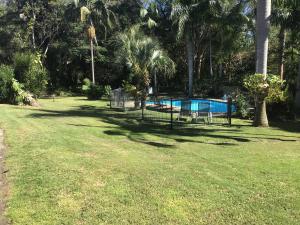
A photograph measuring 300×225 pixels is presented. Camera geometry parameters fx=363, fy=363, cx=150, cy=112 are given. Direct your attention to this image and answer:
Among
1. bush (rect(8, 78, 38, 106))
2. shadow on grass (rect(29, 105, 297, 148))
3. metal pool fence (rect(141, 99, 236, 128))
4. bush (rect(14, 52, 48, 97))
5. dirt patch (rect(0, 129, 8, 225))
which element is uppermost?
bush (rect(14, 52, 48, 97))

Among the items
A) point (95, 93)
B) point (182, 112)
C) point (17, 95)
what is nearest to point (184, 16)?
point (95, 93)

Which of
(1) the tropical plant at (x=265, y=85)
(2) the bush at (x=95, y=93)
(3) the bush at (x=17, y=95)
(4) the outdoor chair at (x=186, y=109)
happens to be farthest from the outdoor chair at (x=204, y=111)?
(2) the bush at (x=95, y=93)

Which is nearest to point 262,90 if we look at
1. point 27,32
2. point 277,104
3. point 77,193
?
point 277,104

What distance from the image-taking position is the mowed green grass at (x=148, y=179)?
4.83 m

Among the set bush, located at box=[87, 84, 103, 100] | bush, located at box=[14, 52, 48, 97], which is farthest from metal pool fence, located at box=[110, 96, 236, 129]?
bush, located at box=[87, 84, 103, 100]

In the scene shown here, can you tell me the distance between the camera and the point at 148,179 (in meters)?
6.21

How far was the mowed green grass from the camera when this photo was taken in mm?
4832

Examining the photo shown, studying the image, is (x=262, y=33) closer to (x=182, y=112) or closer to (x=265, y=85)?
(x=265, y=85)

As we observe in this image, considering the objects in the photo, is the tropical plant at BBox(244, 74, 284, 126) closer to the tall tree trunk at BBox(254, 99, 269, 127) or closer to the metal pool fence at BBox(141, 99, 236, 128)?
the tall tree trunk at BBox(254, 99, 269, 127)

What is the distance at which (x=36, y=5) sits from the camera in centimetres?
3791

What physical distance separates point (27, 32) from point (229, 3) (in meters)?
21.6

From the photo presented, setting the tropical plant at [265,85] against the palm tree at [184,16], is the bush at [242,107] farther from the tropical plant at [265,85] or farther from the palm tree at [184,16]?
the palm tree at [184,16]

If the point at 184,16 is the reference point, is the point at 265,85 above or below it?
below

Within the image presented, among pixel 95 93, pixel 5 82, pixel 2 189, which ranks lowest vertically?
pixel 2 189
